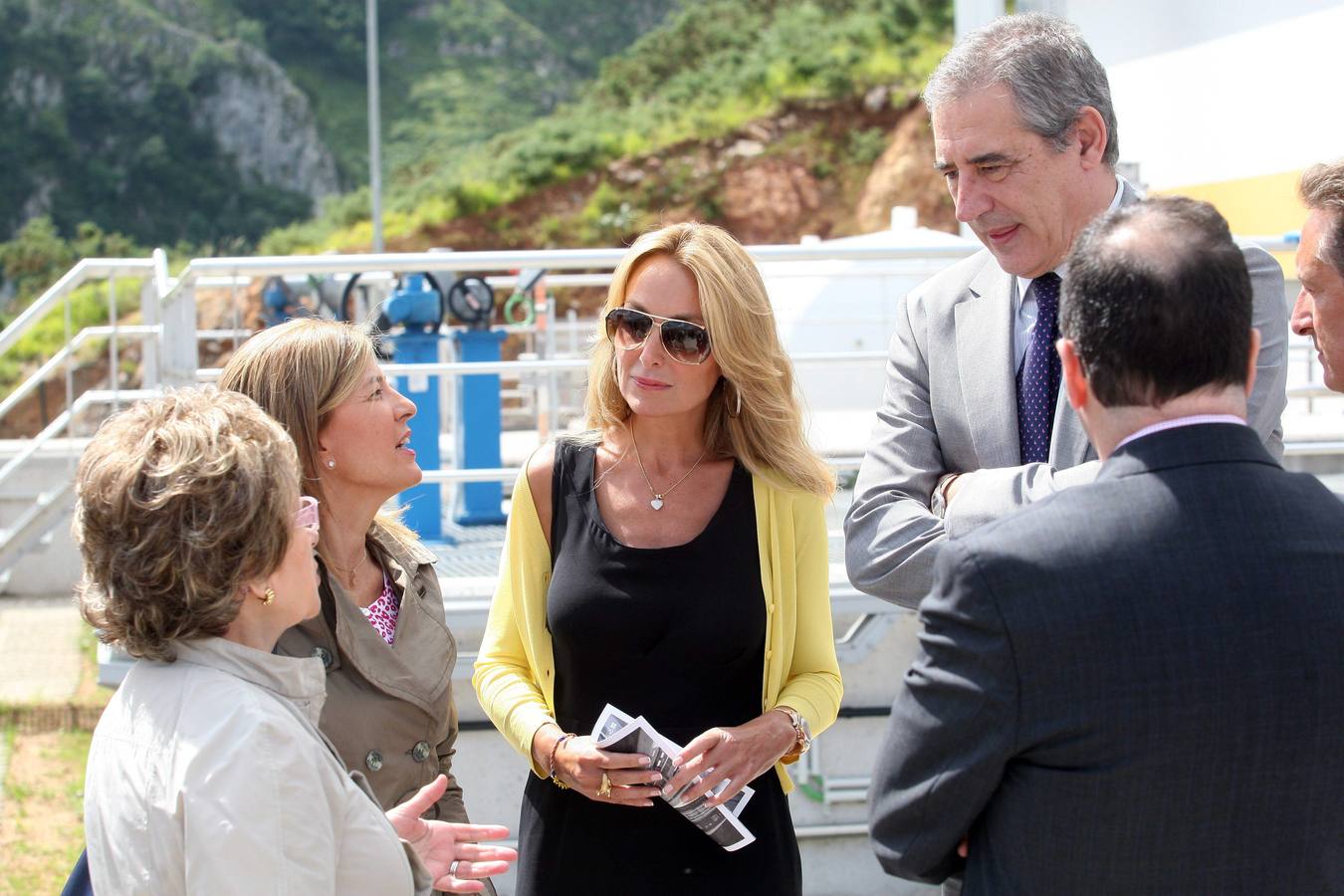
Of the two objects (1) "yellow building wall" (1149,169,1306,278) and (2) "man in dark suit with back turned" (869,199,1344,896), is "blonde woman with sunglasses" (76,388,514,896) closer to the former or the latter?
(2) "man in dark suit with back turned" (869,199,1344,896)

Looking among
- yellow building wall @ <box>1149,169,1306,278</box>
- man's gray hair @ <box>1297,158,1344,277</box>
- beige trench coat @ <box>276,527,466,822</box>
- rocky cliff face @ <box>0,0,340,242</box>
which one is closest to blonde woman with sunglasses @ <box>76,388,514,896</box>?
beige trench coat @ <box>276,527,466,822</box>

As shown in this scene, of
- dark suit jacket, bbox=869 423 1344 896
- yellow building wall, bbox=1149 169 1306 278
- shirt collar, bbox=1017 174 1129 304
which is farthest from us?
yellow building wall, bbox=1149 169 1306 278

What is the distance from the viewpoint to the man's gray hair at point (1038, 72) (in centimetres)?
220

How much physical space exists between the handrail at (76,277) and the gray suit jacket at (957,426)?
3.61m

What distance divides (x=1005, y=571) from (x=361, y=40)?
62420 mm

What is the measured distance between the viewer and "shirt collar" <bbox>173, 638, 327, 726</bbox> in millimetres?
1800

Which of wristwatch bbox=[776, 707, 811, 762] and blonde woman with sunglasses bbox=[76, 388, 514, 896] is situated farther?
wristwatch bbox=[776, 707, 811, 762]

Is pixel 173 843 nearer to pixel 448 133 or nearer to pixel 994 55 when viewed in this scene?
pixel 994 55

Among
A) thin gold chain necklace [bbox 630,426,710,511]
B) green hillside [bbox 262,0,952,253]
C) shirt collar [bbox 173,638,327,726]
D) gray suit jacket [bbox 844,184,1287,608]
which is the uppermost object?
green hillside [bbox 262,0,952,253]

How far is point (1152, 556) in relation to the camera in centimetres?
147

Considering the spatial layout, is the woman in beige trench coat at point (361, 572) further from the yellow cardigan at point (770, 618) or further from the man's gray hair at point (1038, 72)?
the man's gray hair at point (1038, 72)

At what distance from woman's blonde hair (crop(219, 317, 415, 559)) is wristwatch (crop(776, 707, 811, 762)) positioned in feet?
3.11

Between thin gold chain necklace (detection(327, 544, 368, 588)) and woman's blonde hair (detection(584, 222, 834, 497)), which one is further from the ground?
woman's blonde hair (detection(584, 222, 834, 497))

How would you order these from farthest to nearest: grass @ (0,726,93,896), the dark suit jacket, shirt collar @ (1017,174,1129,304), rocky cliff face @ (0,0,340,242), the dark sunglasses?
rocky cliff face @ (0,0,340,242) → grass @ (0,726,93,896) → the dark sunglasses → shirt collar @ (1017,174,1129,304) → the dark suit jacket
